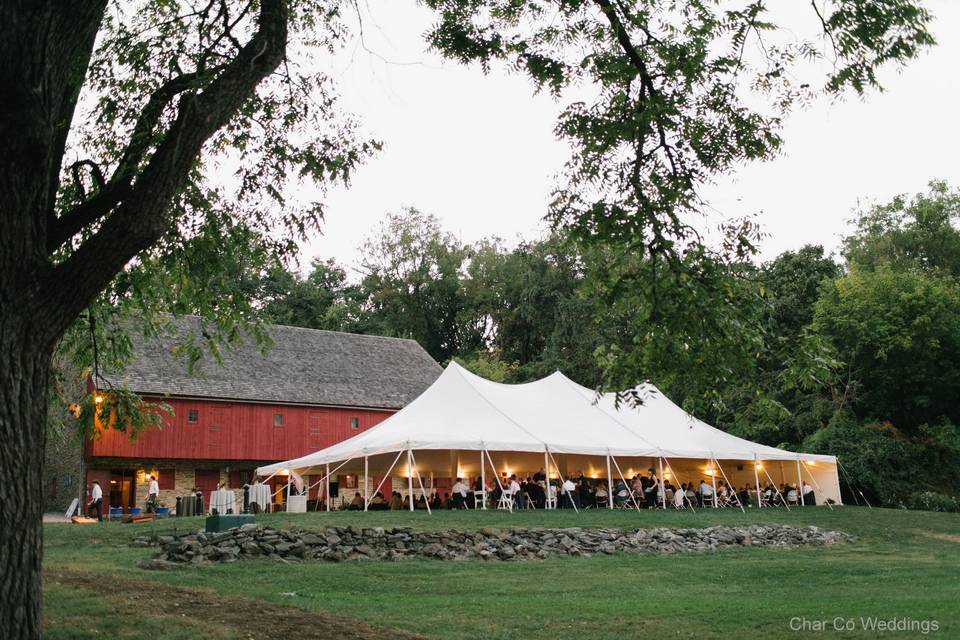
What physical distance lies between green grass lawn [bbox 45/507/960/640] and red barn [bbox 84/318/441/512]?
35.4ft

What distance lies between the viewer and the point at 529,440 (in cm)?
1923

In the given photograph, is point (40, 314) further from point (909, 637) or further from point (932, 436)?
point (932, 436)

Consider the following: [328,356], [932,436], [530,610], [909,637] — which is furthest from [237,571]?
[932,436]

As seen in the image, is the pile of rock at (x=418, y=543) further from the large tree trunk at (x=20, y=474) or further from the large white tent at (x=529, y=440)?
the large tree trunk at (x=20, y=474)

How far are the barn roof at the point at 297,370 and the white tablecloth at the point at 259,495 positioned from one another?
7.25 metres

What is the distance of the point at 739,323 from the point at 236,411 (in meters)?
24.3

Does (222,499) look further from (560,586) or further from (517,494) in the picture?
(560,586)

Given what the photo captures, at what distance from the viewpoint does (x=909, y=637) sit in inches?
261

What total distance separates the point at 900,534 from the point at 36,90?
63.5 ft

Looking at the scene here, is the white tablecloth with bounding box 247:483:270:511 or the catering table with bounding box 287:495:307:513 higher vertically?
the white tablecloth with bounding box 247:483:270:511

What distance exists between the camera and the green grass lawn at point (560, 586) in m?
7.43

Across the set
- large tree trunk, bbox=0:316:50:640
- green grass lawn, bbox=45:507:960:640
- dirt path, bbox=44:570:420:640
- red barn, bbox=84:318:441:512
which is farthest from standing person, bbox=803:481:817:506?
large tree trunk, bbox=0:316:50:640

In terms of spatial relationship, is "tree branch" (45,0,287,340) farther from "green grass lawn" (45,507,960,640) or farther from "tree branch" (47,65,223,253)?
"green grass lawn" (45,507,960,640)

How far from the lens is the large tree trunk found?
4.26m
